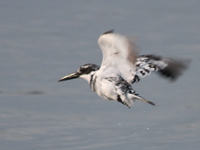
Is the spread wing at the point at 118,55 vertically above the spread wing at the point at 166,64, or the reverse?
the spread wing at the point at 118,55

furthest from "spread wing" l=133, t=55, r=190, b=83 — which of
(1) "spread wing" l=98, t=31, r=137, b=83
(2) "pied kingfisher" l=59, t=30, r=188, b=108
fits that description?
(1) "spread wing" l=98, t=31, r=137, b=83

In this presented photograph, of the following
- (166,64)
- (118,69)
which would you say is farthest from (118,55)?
(166,64)

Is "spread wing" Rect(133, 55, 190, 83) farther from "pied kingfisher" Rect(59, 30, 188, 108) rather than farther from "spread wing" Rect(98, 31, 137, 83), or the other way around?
"spread wing" Rect(98, 31, 137, 83)

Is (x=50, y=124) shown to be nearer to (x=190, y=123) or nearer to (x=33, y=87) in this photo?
(x=33, y=87)

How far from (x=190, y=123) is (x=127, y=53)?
207cm

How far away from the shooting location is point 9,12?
1292 centimetres

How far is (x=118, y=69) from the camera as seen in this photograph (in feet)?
29.7

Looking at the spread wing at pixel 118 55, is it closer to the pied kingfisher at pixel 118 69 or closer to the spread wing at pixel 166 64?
the pied kingfisher at pixel 118 69

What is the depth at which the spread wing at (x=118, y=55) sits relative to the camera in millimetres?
8656

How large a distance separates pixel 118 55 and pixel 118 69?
0.22 m

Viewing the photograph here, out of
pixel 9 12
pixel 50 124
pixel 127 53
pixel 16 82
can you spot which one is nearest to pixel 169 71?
pixel 127 53

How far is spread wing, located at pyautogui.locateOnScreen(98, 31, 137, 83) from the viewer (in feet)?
28.4

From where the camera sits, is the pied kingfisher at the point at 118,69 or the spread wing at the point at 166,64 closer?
the pied kingfisher at the point at 118,69

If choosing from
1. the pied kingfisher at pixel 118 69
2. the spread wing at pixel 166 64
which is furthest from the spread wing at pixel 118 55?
the spread wing at pixel 166 64
